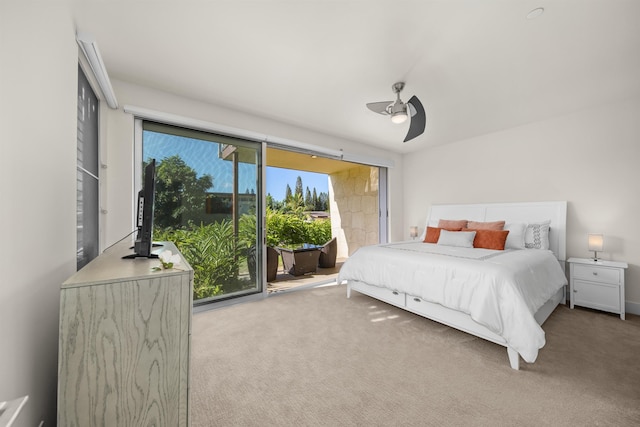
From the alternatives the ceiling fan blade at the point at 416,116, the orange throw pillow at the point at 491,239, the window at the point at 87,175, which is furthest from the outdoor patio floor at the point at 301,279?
the ceiling fan blade at the point at 416,116

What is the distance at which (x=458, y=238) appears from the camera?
10.9 ft

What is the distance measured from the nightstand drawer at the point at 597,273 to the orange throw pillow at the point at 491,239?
81 cm

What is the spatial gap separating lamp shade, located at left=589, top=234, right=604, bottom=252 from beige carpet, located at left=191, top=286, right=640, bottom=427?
2.42 feet

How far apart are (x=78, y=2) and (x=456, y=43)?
2.59 m

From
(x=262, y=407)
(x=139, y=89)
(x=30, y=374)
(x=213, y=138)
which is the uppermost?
(x=139, y=89)

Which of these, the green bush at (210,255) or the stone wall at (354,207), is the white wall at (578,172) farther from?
the green bush at (210,255)

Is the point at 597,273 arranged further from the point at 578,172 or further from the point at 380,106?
the point at 380,106

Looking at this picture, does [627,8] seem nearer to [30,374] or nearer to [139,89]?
[30,374]

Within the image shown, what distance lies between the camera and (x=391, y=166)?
5035mm

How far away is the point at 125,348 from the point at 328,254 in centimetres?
453

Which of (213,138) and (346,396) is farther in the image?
(213,138)

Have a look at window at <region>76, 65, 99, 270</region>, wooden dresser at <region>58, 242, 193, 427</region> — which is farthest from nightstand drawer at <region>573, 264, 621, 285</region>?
window at <region>76, 65, 99, 270</region>

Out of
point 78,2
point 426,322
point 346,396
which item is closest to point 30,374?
point 346,396

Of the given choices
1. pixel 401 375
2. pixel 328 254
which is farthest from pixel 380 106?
pixel 328 254
